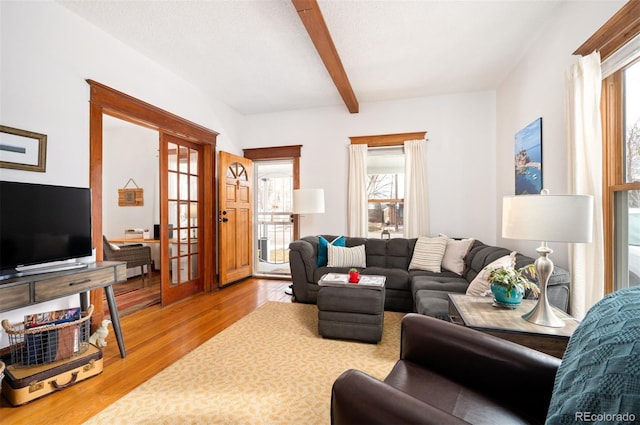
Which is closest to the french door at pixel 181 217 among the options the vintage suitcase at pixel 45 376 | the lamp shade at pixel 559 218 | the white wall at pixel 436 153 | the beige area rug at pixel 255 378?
the beige area rug at pixel 255 378

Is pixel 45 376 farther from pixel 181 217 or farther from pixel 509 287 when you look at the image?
pixel 509 287

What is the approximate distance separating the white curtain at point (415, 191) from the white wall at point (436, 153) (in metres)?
0.13

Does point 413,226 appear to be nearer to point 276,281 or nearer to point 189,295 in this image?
point 276,281

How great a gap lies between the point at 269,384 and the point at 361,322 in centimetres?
95

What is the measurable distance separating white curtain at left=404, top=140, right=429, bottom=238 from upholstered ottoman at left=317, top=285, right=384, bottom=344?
191cm

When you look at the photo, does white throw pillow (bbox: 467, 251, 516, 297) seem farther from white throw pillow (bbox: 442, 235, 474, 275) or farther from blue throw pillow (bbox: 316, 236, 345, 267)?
blue throw pillow (bbox: 316, 236, 345, 267)

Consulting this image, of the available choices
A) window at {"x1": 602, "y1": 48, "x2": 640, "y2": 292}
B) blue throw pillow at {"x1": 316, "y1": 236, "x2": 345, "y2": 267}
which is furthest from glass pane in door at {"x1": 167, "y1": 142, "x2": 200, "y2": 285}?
window at {"x1": 602, "y1": 48, "x2": 640, "y2": 292}

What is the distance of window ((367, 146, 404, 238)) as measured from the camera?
14.5 feet

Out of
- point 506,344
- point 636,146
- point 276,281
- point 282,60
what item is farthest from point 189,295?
point 636,146

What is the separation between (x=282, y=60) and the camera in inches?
125

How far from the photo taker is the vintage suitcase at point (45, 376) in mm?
1646

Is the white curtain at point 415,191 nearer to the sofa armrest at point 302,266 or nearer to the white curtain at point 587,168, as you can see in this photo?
the sofa armrest at point 302,266

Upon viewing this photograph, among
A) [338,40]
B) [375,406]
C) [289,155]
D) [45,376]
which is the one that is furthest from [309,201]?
[375,406]

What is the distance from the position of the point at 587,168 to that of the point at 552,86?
3.37ft
